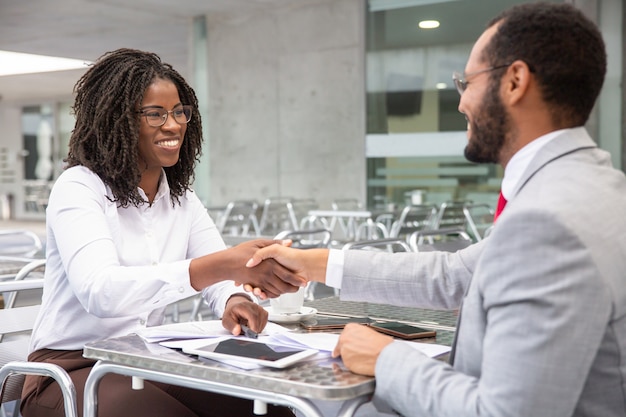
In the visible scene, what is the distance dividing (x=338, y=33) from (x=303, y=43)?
53cm

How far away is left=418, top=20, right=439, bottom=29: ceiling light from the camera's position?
27.9 ft

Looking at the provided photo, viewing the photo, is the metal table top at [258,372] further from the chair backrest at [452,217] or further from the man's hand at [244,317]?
the chair backrest at [452,217]

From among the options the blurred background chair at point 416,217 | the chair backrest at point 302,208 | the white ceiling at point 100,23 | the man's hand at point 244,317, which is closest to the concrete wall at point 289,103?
the chair backrest at point 302,208

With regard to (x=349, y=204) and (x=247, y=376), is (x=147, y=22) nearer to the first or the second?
(x=349, y=204)

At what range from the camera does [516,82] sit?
3.91ft

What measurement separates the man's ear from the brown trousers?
2.94ft

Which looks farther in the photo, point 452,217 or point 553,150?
point 452,217

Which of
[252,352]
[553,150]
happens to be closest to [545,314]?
[553,150]

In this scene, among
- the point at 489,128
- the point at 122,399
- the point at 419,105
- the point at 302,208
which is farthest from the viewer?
the point at 302,208

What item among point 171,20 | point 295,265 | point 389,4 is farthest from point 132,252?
point 171,20

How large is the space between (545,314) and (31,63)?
15.1 m

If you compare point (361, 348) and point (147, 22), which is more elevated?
point (147, 22)

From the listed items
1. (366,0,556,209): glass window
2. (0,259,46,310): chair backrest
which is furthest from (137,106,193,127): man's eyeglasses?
(366,0,556,209): glass window

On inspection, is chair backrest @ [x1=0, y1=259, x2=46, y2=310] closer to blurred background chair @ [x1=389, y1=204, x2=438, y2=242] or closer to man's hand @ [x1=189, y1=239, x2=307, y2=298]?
man's hand @ [x1=189, y1=239, x2=307, y2=298]
